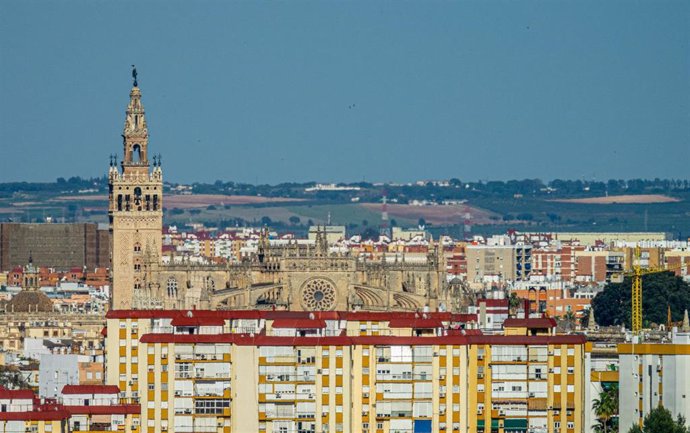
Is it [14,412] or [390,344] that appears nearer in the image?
[14,412]

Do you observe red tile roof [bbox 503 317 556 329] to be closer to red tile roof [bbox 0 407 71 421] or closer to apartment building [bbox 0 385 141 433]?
apartment building [bbox 0 385 141 433]

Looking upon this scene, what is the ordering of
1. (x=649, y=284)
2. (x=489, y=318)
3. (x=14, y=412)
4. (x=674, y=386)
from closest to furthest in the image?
(x=14, y=412)
(x=674, y=386)
(x=489, y=318)
(x=649, y=284)

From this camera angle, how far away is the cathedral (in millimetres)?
149625

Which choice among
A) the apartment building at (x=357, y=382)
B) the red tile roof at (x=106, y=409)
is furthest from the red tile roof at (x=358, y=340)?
the red tile roof at (x=106, y=409)

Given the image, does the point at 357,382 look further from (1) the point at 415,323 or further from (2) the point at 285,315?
(2) the point at 285,315

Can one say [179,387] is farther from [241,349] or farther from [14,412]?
[14,412]

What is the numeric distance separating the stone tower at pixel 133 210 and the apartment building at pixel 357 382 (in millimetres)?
63712

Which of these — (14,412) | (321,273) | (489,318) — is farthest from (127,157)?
(14,412)

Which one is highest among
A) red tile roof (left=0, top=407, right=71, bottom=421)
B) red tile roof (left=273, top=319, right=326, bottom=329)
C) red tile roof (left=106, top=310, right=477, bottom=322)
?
red tile roof (left=106, top=310, right=477, bottom=322)

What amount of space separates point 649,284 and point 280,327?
214 feet

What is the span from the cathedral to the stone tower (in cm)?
5

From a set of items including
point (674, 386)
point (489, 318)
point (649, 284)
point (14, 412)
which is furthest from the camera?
point (649, 284)

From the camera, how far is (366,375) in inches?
3469

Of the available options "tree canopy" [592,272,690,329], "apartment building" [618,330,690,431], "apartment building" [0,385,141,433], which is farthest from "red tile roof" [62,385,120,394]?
"tree canopy" [592,272,690,329]
